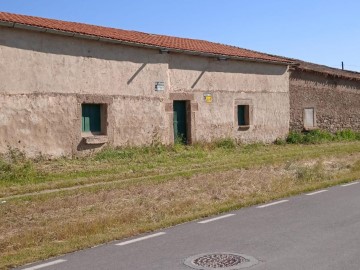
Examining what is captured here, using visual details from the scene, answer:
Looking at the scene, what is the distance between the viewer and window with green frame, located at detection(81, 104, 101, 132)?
698 inches

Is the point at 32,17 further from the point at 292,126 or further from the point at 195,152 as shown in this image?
the point at 292,126

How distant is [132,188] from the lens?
12.4m

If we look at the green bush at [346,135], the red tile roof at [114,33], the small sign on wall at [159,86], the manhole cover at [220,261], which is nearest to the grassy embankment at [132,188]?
the manhole cover at [220,261]

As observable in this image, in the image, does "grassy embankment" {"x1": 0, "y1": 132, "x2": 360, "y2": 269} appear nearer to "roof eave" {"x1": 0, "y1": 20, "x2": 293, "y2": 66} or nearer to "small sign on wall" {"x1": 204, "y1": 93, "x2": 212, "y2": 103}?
"small sign on wall" {"x1": 204, "y1": 93, "x2": 212, "y2": 103}

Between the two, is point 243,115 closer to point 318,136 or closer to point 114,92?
point 318,136

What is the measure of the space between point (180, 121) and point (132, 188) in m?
9.04

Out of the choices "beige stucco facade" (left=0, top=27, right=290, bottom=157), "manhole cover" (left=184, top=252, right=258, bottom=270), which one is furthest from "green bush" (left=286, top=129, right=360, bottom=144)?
"manhole cover" (left=184, top=252, right=258, bottom=270)

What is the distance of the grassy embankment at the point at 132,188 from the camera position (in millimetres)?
8266

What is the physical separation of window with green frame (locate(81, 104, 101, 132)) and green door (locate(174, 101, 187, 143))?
3653 millimetres

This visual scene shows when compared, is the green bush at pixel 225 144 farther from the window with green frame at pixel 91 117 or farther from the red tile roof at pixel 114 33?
the window with green frame at pixel 91 117

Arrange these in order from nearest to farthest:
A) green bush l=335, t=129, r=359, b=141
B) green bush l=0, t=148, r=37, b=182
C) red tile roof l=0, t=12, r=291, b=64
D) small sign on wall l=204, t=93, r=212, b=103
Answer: green bush l=0, t=148, r=37, b=182, red tile roof l=0, t=12, r=291, b=64, small sign on wall l=204, t=93, r=212, b=103, green bush l=335, t=129, r=359, b=141

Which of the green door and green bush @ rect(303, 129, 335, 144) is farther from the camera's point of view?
green bush @ rect(303, 129, 335, 144)

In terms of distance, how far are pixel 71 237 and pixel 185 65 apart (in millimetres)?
13647

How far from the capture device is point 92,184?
1338 centimetres
